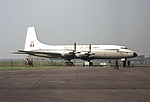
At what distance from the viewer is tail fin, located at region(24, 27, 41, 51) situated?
2308 inches

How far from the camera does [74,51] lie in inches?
2031

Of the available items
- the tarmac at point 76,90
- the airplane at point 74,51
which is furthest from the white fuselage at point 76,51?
the tarmac at point 76,90

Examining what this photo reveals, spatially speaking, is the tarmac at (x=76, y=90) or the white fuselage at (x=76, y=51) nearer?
the tarmac at (x=76, y=90)

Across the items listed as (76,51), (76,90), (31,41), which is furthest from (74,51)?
(76,90)

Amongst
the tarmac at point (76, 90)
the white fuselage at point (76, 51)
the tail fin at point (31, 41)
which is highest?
the tail fin at point (31, 41)

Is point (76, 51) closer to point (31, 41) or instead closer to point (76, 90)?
point (31, 41)

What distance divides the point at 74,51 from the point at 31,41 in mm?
13637

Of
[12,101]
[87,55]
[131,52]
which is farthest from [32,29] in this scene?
[12,101]

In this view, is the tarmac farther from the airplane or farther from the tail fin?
the tail fin

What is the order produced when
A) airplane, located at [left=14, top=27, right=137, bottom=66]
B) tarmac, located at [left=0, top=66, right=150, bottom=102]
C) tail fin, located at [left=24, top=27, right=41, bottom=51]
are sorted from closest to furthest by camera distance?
tarmac, located at [left=0, top=66, right=150, bottom=102]
airplane, located at [left=14, top=27, right=137, bottom=66]
tail fin, located at [left=24, top=27, right=41, bottom=51]

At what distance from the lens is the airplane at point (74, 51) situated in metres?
47.4

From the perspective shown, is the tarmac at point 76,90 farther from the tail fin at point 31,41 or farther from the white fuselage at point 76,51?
the tail fin at point 31,41

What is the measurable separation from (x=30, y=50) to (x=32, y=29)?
5773 millimetres

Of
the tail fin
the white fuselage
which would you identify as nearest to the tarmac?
the white fuselage
